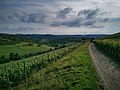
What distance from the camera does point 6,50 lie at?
152 m

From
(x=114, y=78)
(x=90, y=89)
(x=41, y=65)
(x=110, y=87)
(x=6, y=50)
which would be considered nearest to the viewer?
(x=90, y=89)

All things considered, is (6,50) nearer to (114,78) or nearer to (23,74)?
(23,74)

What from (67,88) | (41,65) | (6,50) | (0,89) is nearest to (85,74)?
(67,88)

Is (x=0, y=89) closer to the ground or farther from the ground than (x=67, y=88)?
closer to the ground

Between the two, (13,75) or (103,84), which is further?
(13,75)

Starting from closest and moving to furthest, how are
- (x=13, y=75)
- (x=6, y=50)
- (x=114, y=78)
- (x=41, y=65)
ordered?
(x=114, y=78)
(x=13, y=75)
(x=41, y=65)
(x=6, y=50)

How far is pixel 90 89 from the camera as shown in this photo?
2159 cm

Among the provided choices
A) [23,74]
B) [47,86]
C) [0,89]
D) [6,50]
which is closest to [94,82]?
[47,86]

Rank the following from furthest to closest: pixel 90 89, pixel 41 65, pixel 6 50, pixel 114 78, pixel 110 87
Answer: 1. pixel 6 50
2. pixel 41 65
3. pixel 114 78
4. pixel 110 87
5. pixel 90 89

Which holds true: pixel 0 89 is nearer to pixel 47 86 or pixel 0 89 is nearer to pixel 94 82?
pixel 47 86

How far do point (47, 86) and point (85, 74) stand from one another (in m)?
7.56

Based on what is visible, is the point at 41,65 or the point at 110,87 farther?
the point at 41,65

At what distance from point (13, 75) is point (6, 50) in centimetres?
11927

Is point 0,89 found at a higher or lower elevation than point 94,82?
lower
